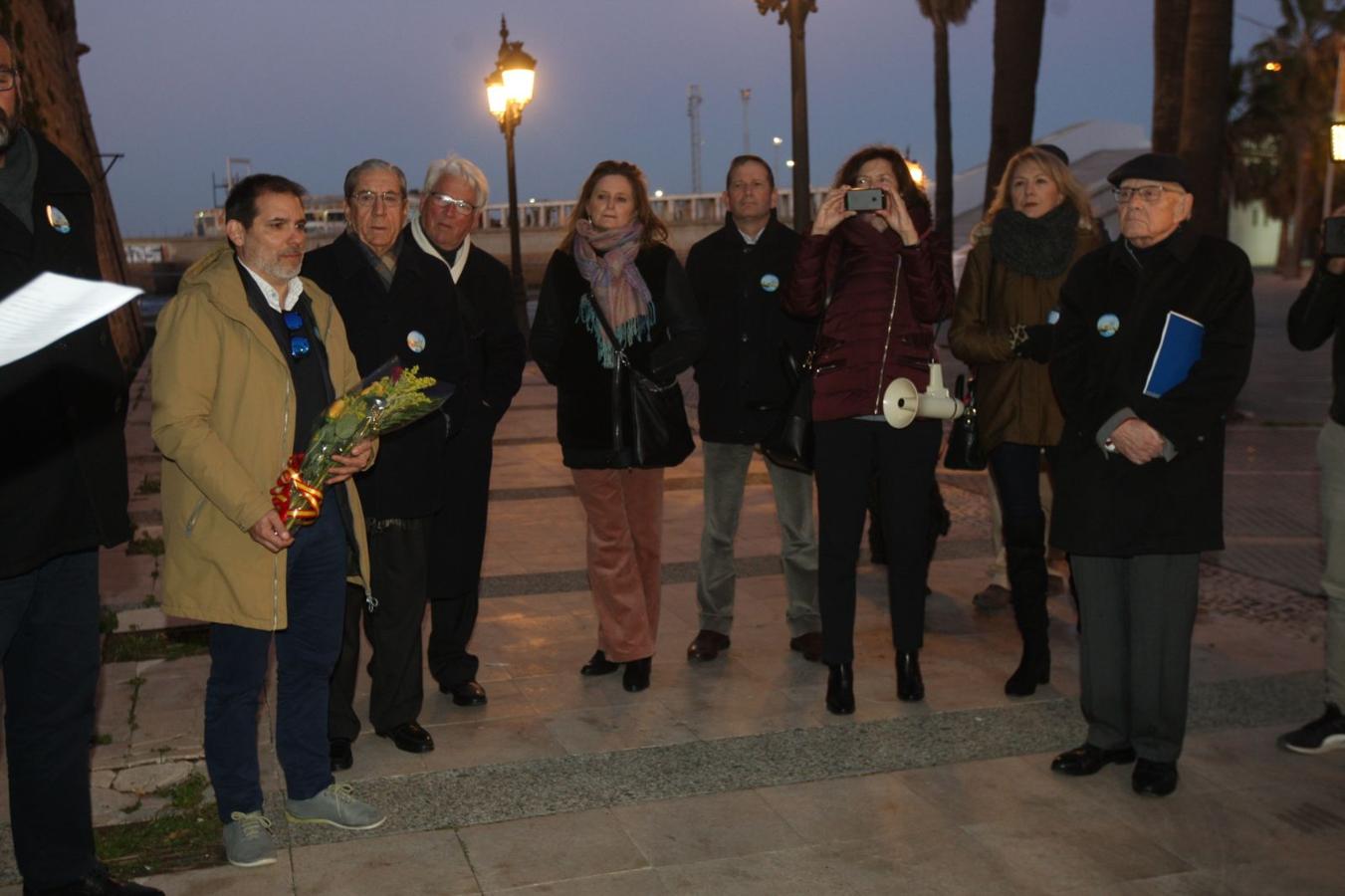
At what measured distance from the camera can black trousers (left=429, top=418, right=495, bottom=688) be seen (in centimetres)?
575

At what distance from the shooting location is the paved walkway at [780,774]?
4266mm

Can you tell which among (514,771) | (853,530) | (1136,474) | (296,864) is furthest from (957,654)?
(296,864)

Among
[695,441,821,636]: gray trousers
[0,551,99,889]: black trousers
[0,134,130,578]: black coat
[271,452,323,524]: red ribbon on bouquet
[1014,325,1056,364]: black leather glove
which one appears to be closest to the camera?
[0,134,130,578]: black coat

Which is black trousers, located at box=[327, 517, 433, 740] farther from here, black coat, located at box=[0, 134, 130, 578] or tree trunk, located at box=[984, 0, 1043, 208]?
tree trunk, located at box=[984, 0, 1043, 208]

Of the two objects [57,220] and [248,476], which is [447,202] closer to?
[248,476]

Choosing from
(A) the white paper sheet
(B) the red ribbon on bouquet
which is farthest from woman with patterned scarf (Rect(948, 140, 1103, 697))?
(A) the white paper sheet

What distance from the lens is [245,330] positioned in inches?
166

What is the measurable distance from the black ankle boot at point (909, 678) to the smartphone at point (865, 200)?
5.81ft

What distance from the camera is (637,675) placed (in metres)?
6.04

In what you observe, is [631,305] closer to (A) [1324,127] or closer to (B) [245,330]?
(B) [245,330]

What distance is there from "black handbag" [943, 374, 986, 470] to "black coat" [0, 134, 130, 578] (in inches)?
136

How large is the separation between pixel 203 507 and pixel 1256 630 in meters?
5.02

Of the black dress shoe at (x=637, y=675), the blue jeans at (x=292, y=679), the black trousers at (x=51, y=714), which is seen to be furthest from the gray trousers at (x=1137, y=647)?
the black trousers at (x=51, y=714)

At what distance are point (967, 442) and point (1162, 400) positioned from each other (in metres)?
1.33
